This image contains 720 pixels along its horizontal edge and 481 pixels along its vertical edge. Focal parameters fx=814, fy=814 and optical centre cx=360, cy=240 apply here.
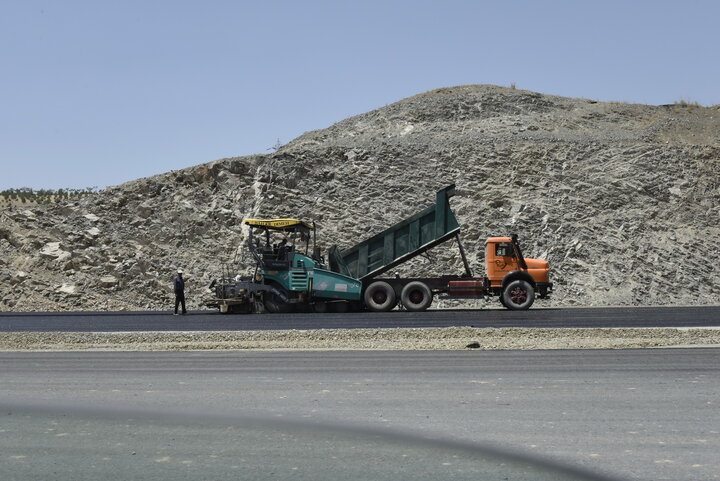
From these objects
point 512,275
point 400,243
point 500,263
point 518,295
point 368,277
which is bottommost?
point 518,295

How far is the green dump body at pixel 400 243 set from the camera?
1160 inches

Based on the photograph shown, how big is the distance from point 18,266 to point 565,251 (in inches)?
1022

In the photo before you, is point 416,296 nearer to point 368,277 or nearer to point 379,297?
point 379,297

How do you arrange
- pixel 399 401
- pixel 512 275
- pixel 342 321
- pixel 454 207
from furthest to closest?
pixel 454 207 → pixel 512 275 → pixel 342 321 → pixel 399 401

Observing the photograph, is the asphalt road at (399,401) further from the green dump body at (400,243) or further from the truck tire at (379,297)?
the green dump body at (400,243)

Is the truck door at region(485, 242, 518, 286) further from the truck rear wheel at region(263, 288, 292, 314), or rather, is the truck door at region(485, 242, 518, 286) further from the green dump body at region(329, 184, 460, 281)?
the truck rear wheel at region(263, 288, 292, 314)

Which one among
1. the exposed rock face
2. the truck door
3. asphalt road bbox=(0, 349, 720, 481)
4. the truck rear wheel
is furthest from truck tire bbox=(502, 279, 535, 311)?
asphalt road bbox=(0, 349, 720, 481)

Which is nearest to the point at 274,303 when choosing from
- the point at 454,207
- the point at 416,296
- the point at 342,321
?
the point at 416,296

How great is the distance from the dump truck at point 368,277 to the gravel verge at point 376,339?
8814 mm

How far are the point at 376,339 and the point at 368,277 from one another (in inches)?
473

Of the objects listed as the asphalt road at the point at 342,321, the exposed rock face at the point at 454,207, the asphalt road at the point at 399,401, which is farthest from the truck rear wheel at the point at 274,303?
the asphalt road at the point at 399,401

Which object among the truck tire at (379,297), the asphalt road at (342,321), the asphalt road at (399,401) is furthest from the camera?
the truck tire at (379,297)

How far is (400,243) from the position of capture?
29.9m

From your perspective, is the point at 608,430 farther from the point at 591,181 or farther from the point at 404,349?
the point at 591,181
